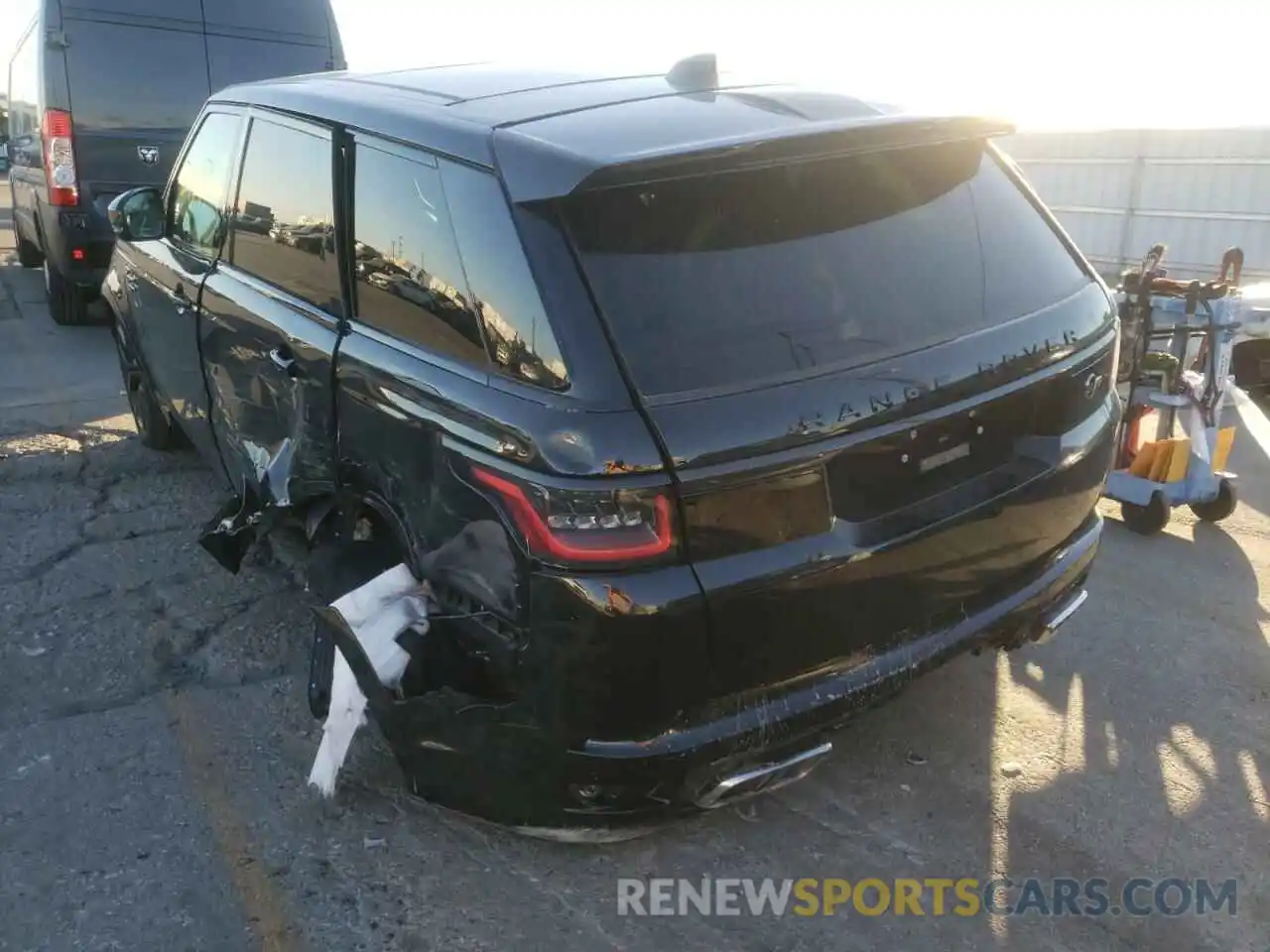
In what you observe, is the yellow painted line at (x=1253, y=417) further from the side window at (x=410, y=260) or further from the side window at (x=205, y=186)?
the side window at (x=205, y=186)

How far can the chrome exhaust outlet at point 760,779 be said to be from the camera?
2416 millimetres

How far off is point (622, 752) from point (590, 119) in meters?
1.47

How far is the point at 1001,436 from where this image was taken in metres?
2.67

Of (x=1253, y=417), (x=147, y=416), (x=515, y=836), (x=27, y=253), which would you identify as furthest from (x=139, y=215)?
(x=27, y=253)

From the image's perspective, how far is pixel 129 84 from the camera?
7.93 meters

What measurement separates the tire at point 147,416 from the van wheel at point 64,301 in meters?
3.79

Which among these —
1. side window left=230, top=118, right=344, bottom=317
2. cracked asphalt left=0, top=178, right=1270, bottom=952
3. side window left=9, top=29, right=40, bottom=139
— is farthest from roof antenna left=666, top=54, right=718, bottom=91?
side window left=9, top=29, right=40, bottom=139

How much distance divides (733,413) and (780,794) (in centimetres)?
132

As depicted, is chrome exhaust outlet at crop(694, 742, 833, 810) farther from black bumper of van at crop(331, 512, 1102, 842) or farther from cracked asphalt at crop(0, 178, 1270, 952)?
cracked asphalt at crop(0, 178, 1270, 952)

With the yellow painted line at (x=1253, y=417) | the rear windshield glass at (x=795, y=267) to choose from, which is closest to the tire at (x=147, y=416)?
the rear windshield glass at (x=795, y=267)

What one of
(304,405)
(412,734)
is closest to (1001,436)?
(412,734)

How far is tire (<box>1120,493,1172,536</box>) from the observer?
475 centimetres

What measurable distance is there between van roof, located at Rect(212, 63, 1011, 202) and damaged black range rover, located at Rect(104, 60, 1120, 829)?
0.01 meters

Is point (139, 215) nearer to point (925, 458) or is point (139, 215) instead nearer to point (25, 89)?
point (925, 458)
